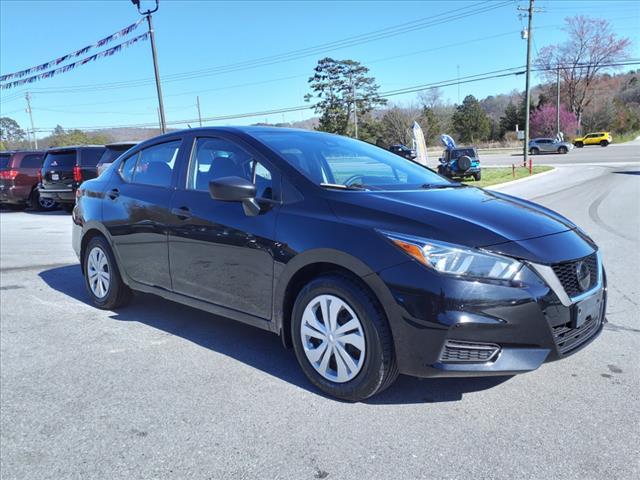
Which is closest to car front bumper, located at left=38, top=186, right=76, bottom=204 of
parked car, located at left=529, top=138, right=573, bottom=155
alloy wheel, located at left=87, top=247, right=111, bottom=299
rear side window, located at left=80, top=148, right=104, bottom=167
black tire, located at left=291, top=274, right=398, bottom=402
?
rear side window, located at left=80, top=148, right=104, bottom=167

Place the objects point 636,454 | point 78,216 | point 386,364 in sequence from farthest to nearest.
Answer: point 78,216
point 386,364
point 636,454

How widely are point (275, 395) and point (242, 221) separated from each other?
3.84ft

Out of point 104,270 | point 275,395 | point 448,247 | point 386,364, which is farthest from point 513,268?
point 104,270

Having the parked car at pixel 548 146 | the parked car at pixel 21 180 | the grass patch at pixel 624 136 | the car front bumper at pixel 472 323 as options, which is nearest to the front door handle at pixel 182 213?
the car front bumper at pixel 472 323

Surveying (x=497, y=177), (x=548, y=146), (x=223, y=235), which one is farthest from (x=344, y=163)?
(x=548, y=146)

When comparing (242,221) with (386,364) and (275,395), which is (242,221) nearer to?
(275,395)

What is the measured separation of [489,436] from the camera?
268cm

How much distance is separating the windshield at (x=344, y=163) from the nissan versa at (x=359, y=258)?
2 centimetres

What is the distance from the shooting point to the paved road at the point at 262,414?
249cm

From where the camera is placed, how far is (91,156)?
1394cm

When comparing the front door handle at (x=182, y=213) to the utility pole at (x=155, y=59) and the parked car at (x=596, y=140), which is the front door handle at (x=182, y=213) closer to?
the utility pole at (x=155, y=59)

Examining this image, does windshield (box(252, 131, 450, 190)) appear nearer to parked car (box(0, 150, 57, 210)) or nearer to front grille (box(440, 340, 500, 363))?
front grille (box(440, 340, 500, 363))

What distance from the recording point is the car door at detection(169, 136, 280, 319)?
342 cm

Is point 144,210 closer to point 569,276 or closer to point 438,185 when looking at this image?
point 438,185
